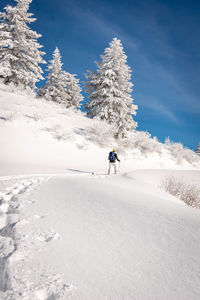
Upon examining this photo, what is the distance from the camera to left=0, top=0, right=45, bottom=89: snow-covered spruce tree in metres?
18.9

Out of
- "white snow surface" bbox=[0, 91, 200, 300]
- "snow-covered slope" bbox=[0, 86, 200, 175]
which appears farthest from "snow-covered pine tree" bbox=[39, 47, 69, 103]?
"white snow surface" bbox=[0, 91, 200, 300]

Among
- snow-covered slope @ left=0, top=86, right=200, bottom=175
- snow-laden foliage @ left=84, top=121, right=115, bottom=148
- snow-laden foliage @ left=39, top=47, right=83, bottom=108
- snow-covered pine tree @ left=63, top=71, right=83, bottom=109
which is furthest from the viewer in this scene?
snow-covered pine tree @ left=63, top=71, right=83, bottom=109

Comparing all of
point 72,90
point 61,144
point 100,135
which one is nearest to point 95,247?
point 61,144

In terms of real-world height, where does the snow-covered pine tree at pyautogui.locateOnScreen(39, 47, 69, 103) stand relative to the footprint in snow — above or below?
above

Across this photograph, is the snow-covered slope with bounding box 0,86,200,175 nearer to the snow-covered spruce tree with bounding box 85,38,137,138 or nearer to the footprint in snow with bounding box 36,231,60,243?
the snow-covered spruce tree with bounding box 85,38,137,138

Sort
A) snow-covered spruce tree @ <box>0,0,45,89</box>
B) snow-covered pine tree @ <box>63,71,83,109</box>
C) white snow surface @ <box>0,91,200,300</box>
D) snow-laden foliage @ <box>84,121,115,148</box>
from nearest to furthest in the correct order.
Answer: white snow surface @ <box>0,91,200,300</box>, snow-laden foliage @ <box>84,121,115,148</box>, snow-covered spruce tree @ <box>0,0,45,89</box>, snow-covered pine tree @ <box>63,71,83,109</box>

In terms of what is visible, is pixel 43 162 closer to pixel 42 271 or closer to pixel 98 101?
pixel 42 271

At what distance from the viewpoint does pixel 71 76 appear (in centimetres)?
3272

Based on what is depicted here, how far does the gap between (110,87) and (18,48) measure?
40.5 ft

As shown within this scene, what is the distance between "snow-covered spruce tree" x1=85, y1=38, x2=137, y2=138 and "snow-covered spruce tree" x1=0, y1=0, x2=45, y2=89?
7490 mm

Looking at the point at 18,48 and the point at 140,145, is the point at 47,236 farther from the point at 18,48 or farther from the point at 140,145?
the point at 18,48

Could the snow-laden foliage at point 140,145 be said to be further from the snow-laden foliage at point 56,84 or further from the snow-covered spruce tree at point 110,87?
the snow-laden foliage at point 56,84

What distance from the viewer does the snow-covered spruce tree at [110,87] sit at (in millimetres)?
20344

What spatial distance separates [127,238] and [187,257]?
617mm
